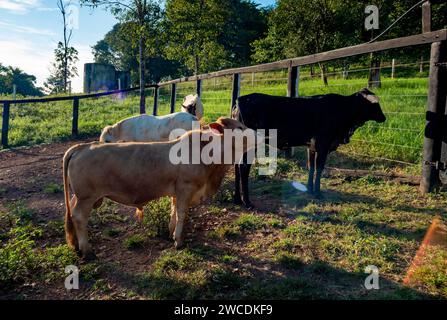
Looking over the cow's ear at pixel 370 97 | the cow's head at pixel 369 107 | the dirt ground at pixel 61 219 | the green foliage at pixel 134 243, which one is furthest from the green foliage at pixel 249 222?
the cow's ear at pixel 370 97

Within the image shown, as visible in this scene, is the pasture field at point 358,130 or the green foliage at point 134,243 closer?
the green foliage at point 134,243

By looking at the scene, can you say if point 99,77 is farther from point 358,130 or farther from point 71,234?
point 71,234

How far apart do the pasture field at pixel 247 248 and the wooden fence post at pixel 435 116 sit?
0.33m

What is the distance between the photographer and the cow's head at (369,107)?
611cm

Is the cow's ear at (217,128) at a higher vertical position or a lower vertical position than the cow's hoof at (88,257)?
higher

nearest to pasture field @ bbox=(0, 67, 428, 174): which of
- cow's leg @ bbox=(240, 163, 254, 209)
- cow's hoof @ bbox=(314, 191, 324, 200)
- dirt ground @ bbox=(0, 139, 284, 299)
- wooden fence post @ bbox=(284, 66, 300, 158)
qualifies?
wooden fence post @ bbox=(284, 66, 300, 158)

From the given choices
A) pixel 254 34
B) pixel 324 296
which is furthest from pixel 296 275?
pixel 254 34

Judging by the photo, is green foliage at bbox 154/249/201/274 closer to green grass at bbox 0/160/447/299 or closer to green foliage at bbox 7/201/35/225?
green grass at bbox 0/160/447/299

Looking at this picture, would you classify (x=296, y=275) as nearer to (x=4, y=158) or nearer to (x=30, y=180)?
(x=30, y=180)

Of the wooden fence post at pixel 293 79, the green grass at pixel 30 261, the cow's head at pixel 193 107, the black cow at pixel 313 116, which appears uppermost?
the wooden fence post at pixel 293 79

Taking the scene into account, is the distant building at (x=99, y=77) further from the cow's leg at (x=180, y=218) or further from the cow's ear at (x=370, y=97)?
the cow's leg at (x=180, y=218)

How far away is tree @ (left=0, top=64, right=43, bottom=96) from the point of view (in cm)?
4600

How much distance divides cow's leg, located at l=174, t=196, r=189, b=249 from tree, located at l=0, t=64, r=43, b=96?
159ft

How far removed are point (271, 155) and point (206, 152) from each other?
399cm
